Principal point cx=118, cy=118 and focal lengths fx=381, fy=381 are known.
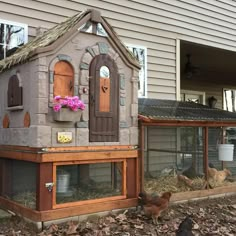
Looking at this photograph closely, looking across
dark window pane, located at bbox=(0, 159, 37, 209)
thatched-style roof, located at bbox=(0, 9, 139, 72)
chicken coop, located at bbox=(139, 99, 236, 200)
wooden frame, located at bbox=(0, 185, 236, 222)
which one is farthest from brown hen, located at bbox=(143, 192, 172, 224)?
thatched-style roof, located at bbox=(0, 9, 139, 72)

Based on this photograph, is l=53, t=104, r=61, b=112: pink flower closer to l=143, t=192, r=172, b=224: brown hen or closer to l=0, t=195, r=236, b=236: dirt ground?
l=0, t=195, r=236, b=236: dirt ground

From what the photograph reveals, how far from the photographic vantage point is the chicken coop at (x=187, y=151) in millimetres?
5988

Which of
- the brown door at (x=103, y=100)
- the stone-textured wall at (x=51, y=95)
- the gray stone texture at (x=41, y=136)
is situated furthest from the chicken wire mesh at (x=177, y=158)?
the gray stone texture at (x=41, y=136)

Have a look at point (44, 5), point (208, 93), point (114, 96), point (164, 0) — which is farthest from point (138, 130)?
point (208, 93)

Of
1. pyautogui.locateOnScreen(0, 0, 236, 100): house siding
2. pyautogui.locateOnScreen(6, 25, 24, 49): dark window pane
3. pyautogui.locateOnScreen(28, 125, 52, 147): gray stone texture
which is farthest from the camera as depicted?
pyautogui.locateOnScreen(0, 0, 236, 100): house siding

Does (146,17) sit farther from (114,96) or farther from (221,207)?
(221,207)

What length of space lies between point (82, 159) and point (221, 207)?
2493 mm

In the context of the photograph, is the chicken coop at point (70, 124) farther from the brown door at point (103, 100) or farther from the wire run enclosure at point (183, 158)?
the wire run enclosure at point (183, 158)

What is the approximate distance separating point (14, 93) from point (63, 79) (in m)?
0.77

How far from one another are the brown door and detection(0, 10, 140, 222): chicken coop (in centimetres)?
1

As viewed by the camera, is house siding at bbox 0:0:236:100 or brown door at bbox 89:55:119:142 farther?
house siding at bbox 0:0:236:100

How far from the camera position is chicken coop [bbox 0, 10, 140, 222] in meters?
4.60

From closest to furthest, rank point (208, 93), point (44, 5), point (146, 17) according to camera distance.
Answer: point (44, 5) → point (146, 17) → point (208, 93)

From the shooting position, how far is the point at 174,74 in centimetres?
842
